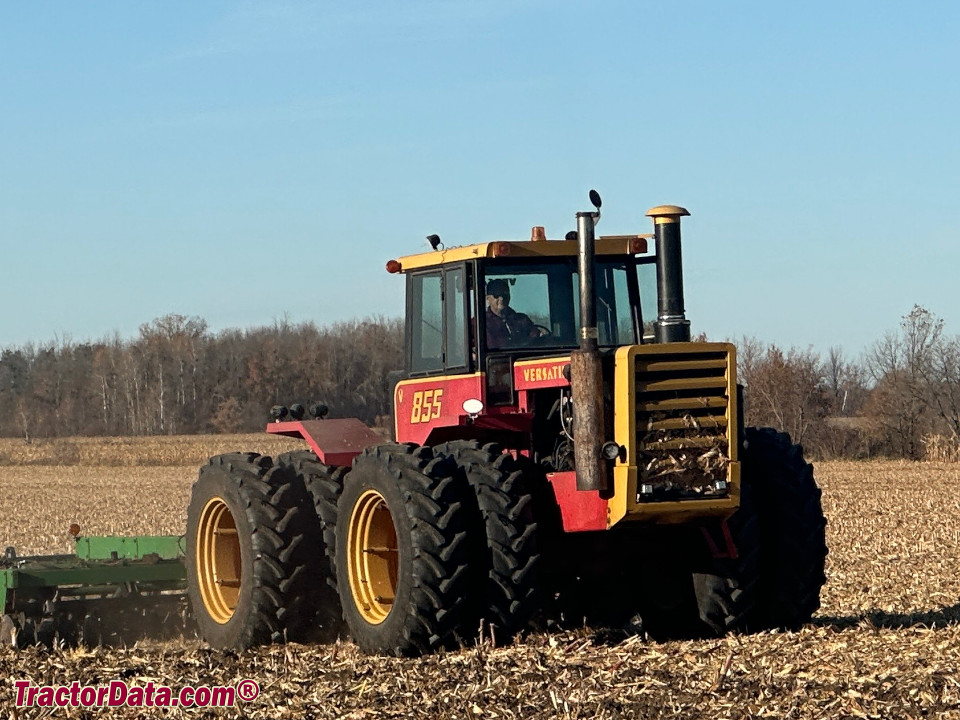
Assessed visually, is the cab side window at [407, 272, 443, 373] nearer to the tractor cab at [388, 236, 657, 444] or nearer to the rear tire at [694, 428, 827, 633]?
the tractor cab at [388, 236, 657, 444]

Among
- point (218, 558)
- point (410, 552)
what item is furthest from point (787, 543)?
point (218, 558)

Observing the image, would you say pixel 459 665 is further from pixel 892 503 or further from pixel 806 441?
pixel 806 441

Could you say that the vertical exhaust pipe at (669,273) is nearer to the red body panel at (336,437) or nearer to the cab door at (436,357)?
the cab door at (436,357)

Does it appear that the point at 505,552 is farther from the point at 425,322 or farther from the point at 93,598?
the point at 93,598

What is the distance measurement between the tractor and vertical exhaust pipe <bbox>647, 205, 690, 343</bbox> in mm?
13

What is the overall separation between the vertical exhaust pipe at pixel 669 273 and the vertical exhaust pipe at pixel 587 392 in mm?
543

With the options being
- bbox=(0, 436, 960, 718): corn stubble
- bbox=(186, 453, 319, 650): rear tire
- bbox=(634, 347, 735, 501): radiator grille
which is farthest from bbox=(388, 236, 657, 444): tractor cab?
bbox=(0, 436, 960, 718): corn stubble

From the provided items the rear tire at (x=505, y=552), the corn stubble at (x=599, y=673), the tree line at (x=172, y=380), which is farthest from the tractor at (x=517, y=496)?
the tree line at (x=172, y=380)

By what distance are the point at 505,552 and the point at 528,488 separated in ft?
2.52

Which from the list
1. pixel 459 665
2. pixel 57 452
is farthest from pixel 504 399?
pixel 57 452

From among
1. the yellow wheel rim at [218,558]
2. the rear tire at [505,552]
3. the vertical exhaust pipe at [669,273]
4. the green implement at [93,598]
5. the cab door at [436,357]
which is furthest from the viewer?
the yellow wheel rim at [218,558]

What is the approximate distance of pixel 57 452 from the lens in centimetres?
5597

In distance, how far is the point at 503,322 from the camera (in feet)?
31.8

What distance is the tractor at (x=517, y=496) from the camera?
8.56 meters
